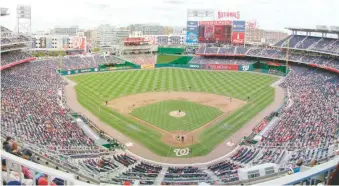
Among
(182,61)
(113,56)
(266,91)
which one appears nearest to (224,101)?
(266,91)

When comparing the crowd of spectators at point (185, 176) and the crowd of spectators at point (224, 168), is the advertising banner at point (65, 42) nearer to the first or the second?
the crowd of spectators at point (185, 176)

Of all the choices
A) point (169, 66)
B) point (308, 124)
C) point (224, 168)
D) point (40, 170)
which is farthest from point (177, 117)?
point (169, 66)

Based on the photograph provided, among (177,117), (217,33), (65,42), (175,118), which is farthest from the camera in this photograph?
(65,42)

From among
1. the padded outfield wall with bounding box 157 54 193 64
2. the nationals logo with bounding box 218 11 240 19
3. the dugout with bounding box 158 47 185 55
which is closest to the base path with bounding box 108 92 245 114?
the padded outfield wall with bounding box 157 54 193 64

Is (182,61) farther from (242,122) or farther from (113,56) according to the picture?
(242,122)

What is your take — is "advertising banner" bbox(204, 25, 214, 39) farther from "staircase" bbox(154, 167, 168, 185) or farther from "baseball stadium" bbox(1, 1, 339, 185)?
"staircase" bbox(154, 167, 168, 185)

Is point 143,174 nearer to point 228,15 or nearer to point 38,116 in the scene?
point 38,116
